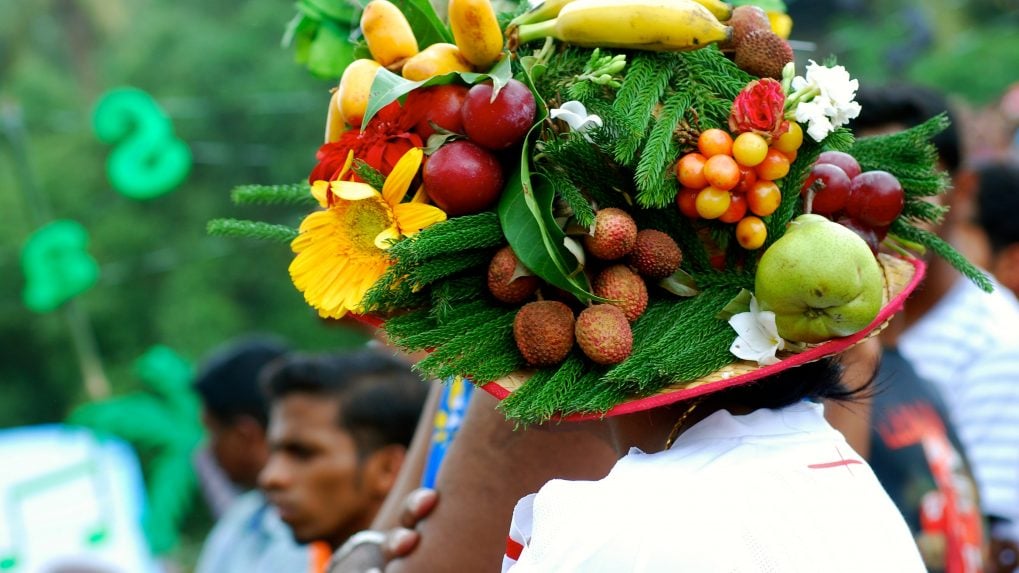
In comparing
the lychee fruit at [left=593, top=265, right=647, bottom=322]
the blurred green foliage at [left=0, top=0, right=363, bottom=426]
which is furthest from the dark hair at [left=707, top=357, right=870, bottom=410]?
the blurred green foliage at [left=0, top=0, right=363, bottom=426]

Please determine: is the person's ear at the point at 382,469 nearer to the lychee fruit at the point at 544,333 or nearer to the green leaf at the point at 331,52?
the green leaf at the point at 331,52

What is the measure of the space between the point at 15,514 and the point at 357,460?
240 centimetres

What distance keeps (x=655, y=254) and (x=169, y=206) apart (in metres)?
10.0

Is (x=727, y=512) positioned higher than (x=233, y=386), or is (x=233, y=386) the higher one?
(x=727, y=512)

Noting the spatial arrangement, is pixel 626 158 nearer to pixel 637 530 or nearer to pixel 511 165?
pixel 511 165

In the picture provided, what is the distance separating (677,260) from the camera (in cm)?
146

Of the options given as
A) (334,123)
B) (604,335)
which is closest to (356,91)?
(334,123)

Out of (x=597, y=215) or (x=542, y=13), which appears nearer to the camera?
(x=597, y=215)

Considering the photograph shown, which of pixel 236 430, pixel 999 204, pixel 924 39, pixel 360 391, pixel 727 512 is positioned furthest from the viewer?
pixel 924 39

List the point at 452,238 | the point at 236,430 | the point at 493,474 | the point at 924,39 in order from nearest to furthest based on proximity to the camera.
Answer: the point at 452,238
the point at 493,474
the point at 236,430
the point at 924,39

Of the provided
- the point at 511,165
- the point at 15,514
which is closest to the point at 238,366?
the point at 15,514

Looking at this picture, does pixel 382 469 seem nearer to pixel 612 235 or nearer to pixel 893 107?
pixel 893 107

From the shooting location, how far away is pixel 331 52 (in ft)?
6.80

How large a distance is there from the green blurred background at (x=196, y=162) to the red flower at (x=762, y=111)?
8048mm
